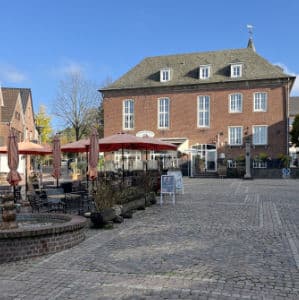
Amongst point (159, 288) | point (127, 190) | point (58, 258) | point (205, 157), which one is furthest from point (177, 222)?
point (205, 157)

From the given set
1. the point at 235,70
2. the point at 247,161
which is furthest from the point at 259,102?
the point at 247,161

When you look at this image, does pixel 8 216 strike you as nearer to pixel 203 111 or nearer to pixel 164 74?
pixel 203 111

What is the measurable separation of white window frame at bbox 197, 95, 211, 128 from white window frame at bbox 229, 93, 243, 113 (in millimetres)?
2204

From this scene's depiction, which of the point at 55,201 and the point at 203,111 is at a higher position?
the point at 203,111

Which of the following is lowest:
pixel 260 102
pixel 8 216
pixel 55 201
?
pixel 55 201

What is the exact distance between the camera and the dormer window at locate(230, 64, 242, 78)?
3903 centimetres

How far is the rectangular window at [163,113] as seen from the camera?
136 ft

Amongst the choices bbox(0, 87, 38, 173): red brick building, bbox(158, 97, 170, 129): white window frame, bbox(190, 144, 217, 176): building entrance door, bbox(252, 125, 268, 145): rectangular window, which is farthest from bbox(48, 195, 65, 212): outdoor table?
bbox(158, 97, 170, 129): white window frame

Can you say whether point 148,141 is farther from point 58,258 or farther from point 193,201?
point 58,258

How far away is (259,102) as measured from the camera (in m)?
38.1

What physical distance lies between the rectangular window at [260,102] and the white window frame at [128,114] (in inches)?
502

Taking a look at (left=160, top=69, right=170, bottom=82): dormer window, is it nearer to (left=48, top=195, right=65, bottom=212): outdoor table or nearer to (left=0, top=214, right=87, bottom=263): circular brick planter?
(left=48, top=195, right=65, bottom=212): outdoor table

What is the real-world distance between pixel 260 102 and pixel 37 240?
33.9 m

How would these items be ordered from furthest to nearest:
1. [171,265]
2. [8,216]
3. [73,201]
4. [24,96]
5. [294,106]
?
[294,106] → [24,96] → [73,201] → [8,216] → [171,265]
